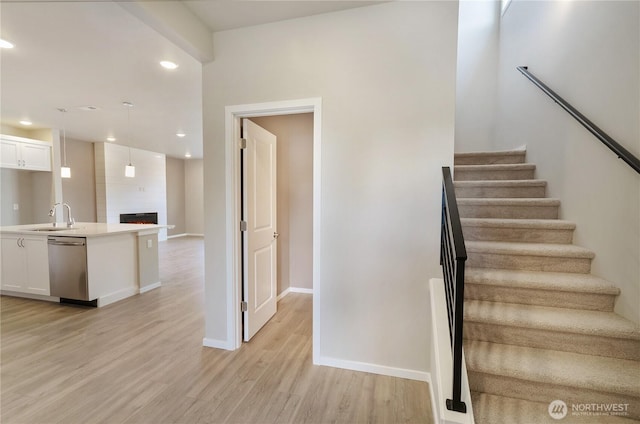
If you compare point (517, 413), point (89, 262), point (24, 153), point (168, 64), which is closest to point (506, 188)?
point (517, 413)

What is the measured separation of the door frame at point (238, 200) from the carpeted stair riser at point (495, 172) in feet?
5.33

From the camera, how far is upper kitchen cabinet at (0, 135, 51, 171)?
4.91 meters

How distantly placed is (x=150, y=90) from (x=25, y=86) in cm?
144

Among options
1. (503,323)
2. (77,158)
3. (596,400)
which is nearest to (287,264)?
(503,323)

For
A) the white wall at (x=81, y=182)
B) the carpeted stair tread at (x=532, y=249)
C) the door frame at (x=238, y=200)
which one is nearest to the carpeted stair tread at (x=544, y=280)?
the carpeted stair tread at (x=532, y=249)

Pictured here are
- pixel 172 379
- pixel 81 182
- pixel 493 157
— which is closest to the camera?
pixel 172 379

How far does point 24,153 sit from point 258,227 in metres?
5.47

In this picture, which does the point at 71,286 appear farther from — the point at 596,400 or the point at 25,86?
the point at 596,400

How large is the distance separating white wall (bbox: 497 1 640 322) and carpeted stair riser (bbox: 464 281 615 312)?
0.10 meters

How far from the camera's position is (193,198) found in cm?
997

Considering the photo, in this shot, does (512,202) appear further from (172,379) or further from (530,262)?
(172,379)

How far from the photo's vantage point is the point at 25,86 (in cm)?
345

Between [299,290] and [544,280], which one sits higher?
[544,280]

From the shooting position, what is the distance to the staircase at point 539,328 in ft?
4.59
